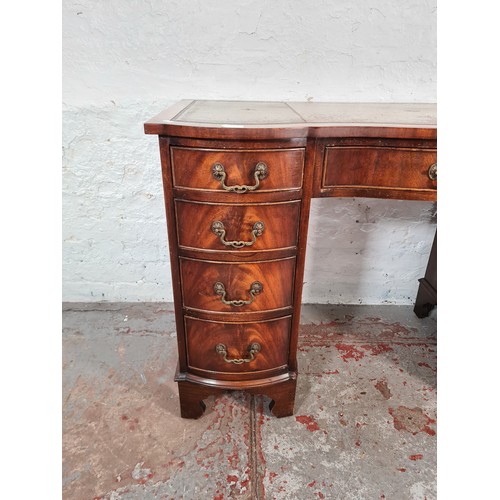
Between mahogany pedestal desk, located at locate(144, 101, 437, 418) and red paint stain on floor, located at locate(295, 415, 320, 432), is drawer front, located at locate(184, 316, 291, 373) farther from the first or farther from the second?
red paint stain on floor, located at locate(295, 415, 320, 432)

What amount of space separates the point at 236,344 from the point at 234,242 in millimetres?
367

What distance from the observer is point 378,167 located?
1034 millimetres

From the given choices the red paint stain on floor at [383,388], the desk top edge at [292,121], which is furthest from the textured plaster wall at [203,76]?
the red paint stain on floor at [383,388]

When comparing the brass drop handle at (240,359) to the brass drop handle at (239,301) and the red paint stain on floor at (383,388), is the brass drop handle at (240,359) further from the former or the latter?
the red paint stain on floor at (383,388)

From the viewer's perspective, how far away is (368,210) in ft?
5.88

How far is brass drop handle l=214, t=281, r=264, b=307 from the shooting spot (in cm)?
110

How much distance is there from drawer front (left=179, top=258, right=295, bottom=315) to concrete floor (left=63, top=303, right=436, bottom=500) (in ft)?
1.61

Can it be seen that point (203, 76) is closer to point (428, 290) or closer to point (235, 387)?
point (235, 387)

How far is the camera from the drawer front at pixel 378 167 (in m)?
1.01

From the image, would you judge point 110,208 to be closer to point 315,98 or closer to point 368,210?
point 315,98

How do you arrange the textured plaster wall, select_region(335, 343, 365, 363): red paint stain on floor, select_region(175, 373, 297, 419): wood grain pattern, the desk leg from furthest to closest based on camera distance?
1. the desk leg
2. select_region(335, 343, 365, 363): red paint stain on floor
3. the textured plaster wall
4. select_region(175, 373, 297, 419): wood grain pattern

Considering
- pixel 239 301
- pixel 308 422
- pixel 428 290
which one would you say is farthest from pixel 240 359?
pixel 428 290

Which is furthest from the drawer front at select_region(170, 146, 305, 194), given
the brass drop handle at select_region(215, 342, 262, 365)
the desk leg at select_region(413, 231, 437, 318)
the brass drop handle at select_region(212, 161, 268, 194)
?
the desk leg at select_region(413, 231, 437, 318)

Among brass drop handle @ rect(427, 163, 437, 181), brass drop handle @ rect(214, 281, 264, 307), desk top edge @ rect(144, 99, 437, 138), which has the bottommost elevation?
brass drop handle @ rect(214, 281, 264, 307)
